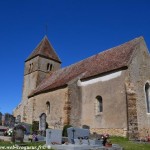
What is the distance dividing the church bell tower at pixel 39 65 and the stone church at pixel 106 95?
516 centimetres

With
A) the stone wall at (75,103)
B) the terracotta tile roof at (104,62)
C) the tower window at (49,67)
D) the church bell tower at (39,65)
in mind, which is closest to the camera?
the terracotta tile roof at (104,62)

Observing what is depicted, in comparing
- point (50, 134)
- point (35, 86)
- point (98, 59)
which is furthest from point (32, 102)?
point (50, 134)

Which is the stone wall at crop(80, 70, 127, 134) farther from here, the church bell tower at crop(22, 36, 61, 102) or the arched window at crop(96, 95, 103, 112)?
the church bell tower at crop(22, 36, 61, 102)

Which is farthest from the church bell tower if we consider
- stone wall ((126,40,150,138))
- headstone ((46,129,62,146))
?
headstone ((46,129,62,146))

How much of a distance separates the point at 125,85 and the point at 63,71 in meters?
12.9

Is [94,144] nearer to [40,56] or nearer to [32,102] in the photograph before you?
[32,102]

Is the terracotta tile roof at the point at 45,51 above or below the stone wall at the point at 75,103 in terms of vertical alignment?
above

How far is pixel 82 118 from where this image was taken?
987 inches

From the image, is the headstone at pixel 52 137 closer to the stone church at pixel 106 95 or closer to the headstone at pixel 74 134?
the headstone at pixel 74 134

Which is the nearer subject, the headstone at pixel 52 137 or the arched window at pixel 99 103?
the headstone at pixel 52 137

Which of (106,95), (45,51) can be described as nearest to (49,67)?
(45,51)

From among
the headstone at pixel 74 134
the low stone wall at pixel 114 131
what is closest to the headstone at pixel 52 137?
the headstone at pixel 74 134

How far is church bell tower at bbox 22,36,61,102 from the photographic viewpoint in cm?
3578

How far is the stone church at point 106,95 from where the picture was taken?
68.8 ft
